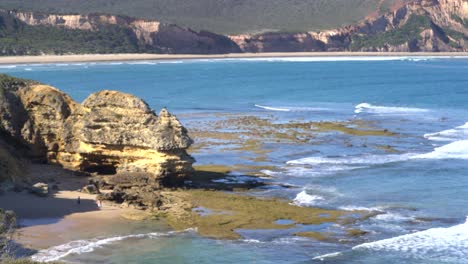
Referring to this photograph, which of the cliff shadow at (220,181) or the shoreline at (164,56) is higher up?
the cliff shadow at (220,181)

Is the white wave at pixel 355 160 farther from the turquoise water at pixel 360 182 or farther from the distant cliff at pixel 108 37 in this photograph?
the distant cliff at pixel 108 37

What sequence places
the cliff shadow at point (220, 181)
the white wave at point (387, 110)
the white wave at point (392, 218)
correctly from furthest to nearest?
1. the white wave at point (387, 110)
2. the cliff shadow at point (220, 181)
3. the white wave at point (392, 218)

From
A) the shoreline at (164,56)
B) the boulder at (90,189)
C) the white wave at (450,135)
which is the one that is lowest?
the shoreline at (164,56)

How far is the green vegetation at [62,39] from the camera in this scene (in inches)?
5994

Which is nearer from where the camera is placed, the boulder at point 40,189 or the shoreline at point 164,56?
the boulder at point 40,189

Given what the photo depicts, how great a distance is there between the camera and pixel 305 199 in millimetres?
27719

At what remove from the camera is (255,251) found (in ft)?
70.3

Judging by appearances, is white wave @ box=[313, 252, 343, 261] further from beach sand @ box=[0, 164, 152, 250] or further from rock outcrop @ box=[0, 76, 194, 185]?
rock outcrop @ box=[0, 76, 194, 185]

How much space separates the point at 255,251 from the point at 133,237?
3.45 meters

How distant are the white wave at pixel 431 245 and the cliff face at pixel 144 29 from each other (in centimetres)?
14875

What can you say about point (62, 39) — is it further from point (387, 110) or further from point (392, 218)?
point (392, 218)

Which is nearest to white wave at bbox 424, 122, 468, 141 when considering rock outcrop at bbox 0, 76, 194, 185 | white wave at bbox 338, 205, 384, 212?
white wave at bbox 338, 205, 384, 212

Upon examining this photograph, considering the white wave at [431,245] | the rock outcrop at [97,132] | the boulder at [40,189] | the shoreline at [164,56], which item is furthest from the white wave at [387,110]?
the shoreline at [164,56]

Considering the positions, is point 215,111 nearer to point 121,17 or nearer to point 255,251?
point 255,251
